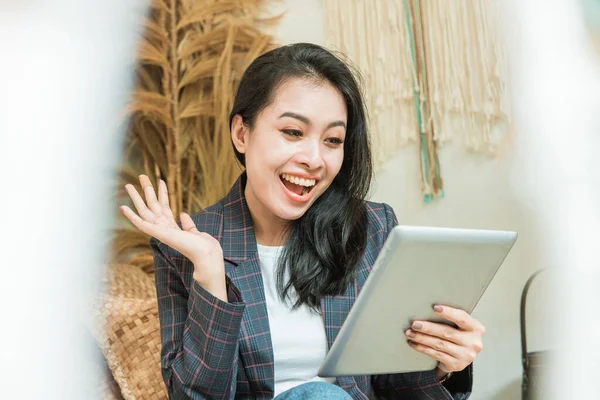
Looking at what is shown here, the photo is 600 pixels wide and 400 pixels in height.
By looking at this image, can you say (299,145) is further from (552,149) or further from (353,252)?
(552,149)

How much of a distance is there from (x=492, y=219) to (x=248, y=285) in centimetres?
82

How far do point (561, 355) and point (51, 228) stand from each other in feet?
3.82

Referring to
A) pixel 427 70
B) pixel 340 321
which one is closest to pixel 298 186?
pixel 340 321

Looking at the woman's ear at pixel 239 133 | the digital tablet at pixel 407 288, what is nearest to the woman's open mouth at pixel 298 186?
the woman's ear at pixel 239 133

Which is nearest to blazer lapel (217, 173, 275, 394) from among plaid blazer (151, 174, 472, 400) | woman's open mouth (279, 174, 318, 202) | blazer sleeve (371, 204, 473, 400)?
plaid blazer (151, 174, 472, 400)

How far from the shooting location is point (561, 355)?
1.52 m

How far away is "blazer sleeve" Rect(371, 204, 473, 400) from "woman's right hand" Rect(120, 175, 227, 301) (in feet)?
1.08

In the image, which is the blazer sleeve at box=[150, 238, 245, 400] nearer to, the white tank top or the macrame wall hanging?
the white tank top

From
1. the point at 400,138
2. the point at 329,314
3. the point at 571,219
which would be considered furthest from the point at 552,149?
the point at 329,314

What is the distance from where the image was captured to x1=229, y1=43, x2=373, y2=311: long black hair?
1.05 m

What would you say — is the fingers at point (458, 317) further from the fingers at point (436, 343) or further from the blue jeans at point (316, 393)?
the blue jeans at point (316, 393)

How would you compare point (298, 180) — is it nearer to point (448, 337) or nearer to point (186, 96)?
point (448, 337)

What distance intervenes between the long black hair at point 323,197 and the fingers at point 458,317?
237 mm

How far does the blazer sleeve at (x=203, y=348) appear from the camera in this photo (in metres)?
0.92
